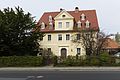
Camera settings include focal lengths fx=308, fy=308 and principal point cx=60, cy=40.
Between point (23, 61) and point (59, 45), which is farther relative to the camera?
point (59, 45)

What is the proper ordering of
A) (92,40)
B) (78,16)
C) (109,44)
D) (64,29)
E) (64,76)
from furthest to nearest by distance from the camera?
(109,44) < (78,16) < (64,29) < (92,40) < (64,76)

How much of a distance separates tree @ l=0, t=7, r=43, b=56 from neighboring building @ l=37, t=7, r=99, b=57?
52.2 ft

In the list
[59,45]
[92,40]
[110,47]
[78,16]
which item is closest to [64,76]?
[92,40]

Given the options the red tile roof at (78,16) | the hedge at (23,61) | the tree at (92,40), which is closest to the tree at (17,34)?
the hedge at (23,61)

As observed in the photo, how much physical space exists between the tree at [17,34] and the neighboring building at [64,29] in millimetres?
15903

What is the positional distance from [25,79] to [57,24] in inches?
1929

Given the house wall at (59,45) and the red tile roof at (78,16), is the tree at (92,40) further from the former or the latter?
the red tile roof at (78,16)

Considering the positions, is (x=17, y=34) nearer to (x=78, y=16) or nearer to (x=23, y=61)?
(x=23, y=61)

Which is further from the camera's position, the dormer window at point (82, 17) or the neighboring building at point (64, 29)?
the dormer window at point (82, 17)

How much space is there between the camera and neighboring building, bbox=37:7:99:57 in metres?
66.2

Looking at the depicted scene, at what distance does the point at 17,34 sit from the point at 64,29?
70.3 ft

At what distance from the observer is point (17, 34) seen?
47375 mm

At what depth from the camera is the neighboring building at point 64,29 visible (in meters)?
66.2

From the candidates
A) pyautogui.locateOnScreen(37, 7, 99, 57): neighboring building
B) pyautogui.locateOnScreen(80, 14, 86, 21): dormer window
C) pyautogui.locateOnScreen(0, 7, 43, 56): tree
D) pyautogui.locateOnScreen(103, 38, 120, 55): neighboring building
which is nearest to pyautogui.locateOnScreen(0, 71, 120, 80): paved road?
pyautogui.locateOnScreen(0, 7, 43, 56): tree
